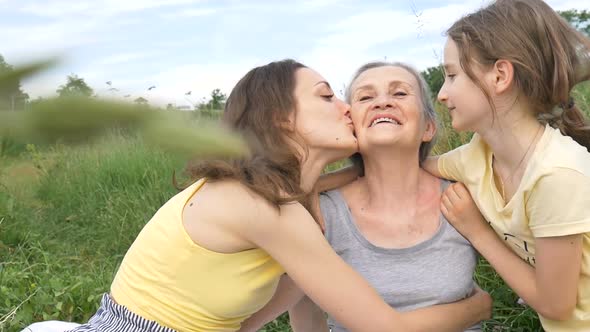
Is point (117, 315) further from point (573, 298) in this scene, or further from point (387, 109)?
point (573, 298)

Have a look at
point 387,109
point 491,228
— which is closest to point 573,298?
point 491,228

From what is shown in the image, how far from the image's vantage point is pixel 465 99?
1.74 m

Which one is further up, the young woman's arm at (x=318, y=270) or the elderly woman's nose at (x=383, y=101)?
the elderly woman's nose at (x=383, y=101)

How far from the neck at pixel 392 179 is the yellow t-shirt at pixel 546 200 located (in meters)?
0.20

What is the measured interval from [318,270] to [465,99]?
1.85 ft

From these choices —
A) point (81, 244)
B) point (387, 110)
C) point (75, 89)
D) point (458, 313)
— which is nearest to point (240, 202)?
point (387, 110)

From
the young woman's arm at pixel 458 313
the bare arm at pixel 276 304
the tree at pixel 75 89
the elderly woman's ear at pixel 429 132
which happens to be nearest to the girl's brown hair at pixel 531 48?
the elderly woman's ear at pixel 429 132

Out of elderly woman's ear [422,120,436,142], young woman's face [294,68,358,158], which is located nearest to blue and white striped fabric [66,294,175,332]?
young woman's face [294,68,358,158]

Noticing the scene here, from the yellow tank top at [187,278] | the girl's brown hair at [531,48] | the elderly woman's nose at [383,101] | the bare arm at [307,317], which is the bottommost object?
the bare arm at [307,317]

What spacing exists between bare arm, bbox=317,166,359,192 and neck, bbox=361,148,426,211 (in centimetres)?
9

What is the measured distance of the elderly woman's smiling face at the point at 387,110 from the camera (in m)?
1.92

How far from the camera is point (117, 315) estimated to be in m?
1.79

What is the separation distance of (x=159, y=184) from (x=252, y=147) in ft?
13.9

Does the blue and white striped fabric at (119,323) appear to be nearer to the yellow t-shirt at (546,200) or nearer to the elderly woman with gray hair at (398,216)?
the elderly woman with gray hair at (398,216)
